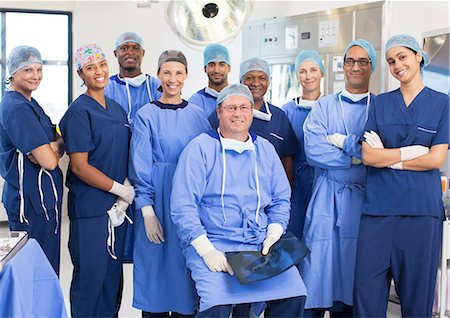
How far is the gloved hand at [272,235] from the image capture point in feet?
7.41

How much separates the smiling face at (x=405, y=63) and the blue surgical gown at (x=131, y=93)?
4.11 feet

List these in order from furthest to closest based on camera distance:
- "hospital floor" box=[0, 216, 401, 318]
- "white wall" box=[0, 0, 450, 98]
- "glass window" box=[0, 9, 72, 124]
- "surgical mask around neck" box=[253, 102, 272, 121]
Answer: "glass window" box=[0, 9, 72, 124], "white wall" box=[0, 0, 450, 98], "hospital floor" box=[0, 216, 401, 318], "surgical mask around neck" box=[253, 102, 272, 121]

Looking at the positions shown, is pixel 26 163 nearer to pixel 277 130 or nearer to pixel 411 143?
pixel 277 130

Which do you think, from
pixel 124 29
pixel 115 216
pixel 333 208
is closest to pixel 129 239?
pixel 115 216

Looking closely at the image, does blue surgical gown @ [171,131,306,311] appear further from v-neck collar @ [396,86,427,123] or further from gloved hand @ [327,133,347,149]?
v-neck collar @ [396,86,427,123]

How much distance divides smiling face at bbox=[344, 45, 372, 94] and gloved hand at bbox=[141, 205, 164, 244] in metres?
1.03

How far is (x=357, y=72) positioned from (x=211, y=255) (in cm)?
105

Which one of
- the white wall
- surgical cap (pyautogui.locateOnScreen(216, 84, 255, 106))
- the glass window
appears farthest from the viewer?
the glass window

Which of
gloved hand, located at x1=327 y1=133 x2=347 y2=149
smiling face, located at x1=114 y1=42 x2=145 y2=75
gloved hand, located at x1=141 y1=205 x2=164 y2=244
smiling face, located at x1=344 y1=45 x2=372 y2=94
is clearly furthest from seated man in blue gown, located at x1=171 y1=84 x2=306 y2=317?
smiling face, located at x1=114 y1=42 x2=145 y2=75

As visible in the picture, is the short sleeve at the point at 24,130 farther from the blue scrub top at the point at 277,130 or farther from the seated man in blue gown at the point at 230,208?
the blue scrub top at the point at 277,130

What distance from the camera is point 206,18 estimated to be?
242 cm

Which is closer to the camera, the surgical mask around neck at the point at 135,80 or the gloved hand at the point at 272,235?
the gloved hand at the point at 272,235

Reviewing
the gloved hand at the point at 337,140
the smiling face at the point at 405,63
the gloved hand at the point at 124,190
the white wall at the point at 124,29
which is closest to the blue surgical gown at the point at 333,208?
the gloved hand at the point at 337,140

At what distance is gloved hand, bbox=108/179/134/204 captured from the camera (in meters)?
2.45
